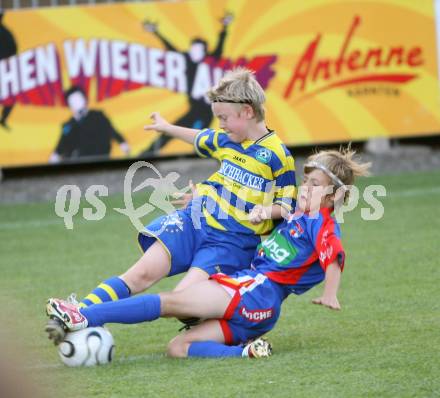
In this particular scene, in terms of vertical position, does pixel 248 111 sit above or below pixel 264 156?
above

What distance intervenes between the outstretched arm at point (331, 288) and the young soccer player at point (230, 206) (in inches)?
19.2

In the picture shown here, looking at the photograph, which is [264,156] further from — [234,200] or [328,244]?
[328,244]

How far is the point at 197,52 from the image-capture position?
34.9ft

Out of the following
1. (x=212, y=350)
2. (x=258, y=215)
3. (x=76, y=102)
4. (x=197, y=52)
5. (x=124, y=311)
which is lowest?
(x=212, y=350)

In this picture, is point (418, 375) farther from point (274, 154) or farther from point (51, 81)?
point (51, 81)

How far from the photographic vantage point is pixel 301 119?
1080 centimetres

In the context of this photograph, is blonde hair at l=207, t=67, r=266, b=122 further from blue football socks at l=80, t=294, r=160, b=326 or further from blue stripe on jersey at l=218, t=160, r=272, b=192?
blue football socks at l=80, t=294, r=160, b=326

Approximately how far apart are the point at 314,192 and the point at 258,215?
309mm

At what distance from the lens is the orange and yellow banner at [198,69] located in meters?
10.3

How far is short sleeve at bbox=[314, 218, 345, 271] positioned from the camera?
3.91 meters

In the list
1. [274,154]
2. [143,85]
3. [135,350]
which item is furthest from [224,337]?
[143,85]

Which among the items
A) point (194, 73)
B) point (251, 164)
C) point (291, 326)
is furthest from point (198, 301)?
point (194, 73)

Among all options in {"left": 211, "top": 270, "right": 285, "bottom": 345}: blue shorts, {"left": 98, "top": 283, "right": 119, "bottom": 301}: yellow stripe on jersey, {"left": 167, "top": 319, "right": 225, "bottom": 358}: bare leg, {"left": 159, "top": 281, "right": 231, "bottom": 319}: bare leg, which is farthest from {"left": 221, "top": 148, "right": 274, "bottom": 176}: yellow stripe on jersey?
{"left": 98, "top": 283, "right": 119, "bottom": 301}: yellow stripe on jersey

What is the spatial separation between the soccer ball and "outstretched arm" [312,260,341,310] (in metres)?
0.93
